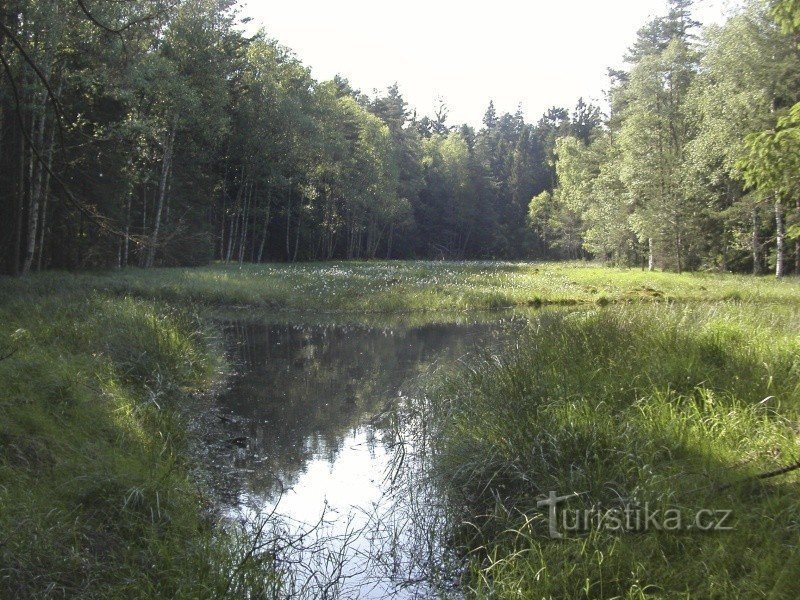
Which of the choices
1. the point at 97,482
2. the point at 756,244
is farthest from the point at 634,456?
the point at 756,244

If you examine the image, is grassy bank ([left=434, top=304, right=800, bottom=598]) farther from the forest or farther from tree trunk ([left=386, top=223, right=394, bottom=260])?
tree trunk ([left=386, top=223, right=394, bottom=260])

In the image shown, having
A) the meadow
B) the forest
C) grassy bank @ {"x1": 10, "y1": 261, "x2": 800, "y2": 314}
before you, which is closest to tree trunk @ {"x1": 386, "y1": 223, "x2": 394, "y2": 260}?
the forest

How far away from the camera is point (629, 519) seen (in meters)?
4.02

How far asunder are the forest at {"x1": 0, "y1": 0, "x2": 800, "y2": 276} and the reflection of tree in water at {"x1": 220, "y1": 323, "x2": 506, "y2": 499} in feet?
8.69

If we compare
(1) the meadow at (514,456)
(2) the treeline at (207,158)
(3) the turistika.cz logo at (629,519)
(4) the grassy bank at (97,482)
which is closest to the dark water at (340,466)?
(1) the meadow at (514,456)

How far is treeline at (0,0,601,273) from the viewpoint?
53.2 feet

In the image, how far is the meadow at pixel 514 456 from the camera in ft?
11.7

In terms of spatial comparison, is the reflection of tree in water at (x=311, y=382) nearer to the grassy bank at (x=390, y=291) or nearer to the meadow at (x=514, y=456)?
the meadow at (x=514, y=456)

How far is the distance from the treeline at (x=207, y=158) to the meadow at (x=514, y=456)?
176cm

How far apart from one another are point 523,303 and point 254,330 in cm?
1001

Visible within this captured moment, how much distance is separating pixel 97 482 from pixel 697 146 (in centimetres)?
3153

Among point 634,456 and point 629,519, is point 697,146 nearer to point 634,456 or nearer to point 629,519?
point 634,456

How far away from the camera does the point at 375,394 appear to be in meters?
10.0

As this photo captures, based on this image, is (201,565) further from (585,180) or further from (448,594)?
(585,180)
